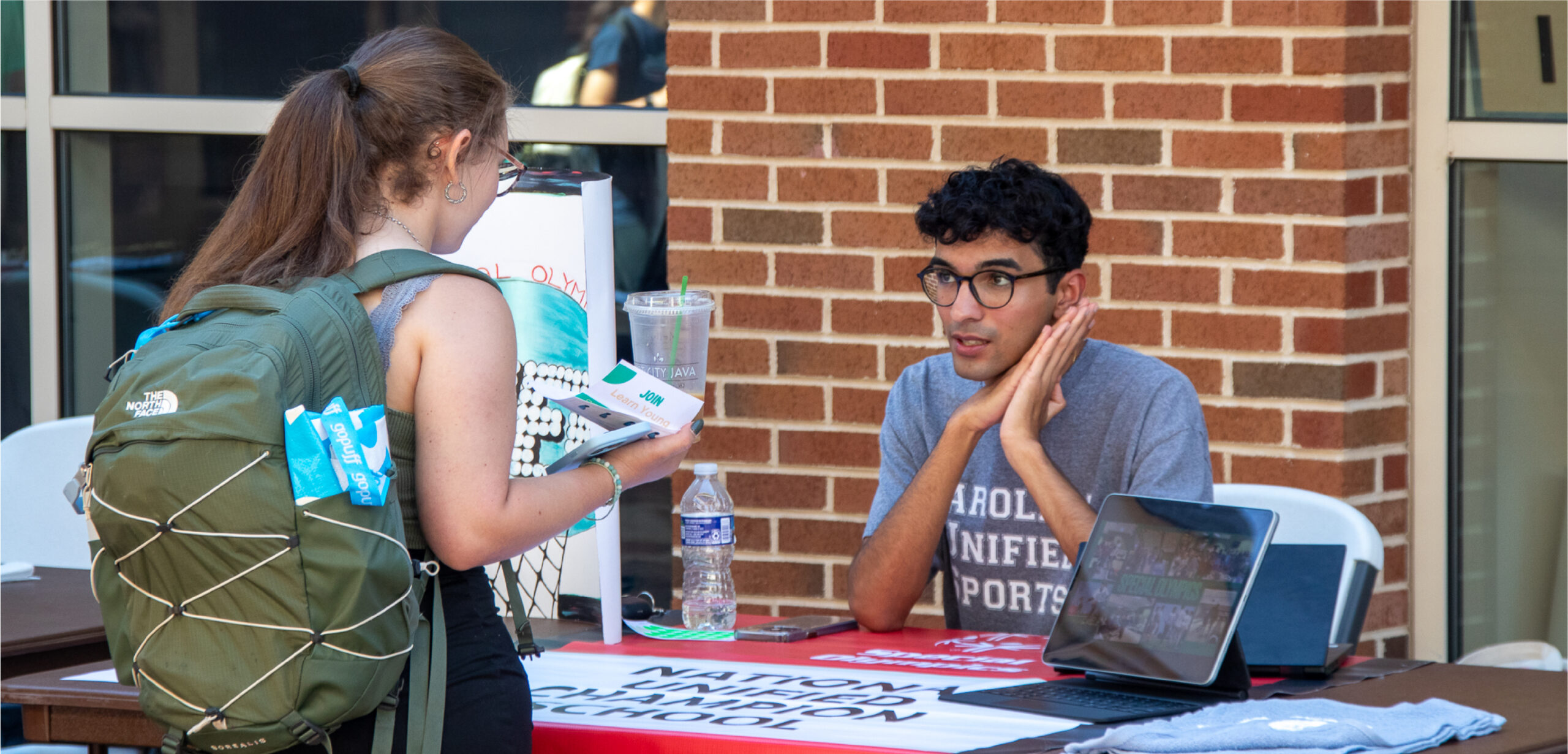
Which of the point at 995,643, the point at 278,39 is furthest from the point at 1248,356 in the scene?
the point at 278,39

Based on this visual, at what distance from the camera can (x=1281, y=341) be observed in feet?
10.4

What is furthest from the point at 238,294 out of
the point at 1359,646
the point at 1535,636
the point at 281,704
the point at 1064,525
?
the point at 1535,636

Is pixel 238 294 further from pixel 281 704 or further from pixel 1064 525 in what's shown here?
pixel 1064 525

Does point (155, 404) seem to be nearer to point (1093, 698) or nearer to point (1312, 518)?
point (1093, 698)

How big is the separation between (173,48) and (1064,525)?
9.44ft

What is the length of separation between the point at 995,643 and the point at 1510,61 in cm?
165

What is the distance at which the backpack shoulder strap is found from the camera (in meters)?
1.79

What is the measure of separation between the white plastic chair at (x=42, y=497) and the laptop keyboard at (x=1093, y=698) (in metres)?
2.35

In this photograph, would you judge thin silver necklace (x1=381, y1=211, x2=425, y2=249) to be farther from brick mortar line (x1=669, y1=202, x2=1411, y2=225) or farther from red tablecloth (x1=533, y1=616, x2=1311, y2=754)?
brick mortar line (x1=669, y1=202, x2=1411, y2=225)

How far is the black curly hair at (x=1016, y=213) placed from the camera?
105 inches

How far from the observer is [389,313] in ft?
5.83

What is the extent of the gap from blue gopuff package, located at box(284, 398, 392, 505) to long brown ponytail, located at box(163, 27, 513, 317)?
0.64 ft

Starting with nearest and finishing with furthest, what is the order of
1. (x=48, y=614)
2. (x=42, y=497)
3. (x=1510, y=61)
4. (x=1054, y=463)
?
(x=1054, y=463)
(x=48, y=614)
(x=1510, y=61)
(x=42, y=497)

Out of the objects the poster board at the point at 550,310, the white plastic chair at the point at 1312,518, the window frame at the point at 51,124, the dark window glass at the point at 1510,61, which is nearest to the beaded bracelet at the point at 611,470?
the poster board at the point at 550,310
